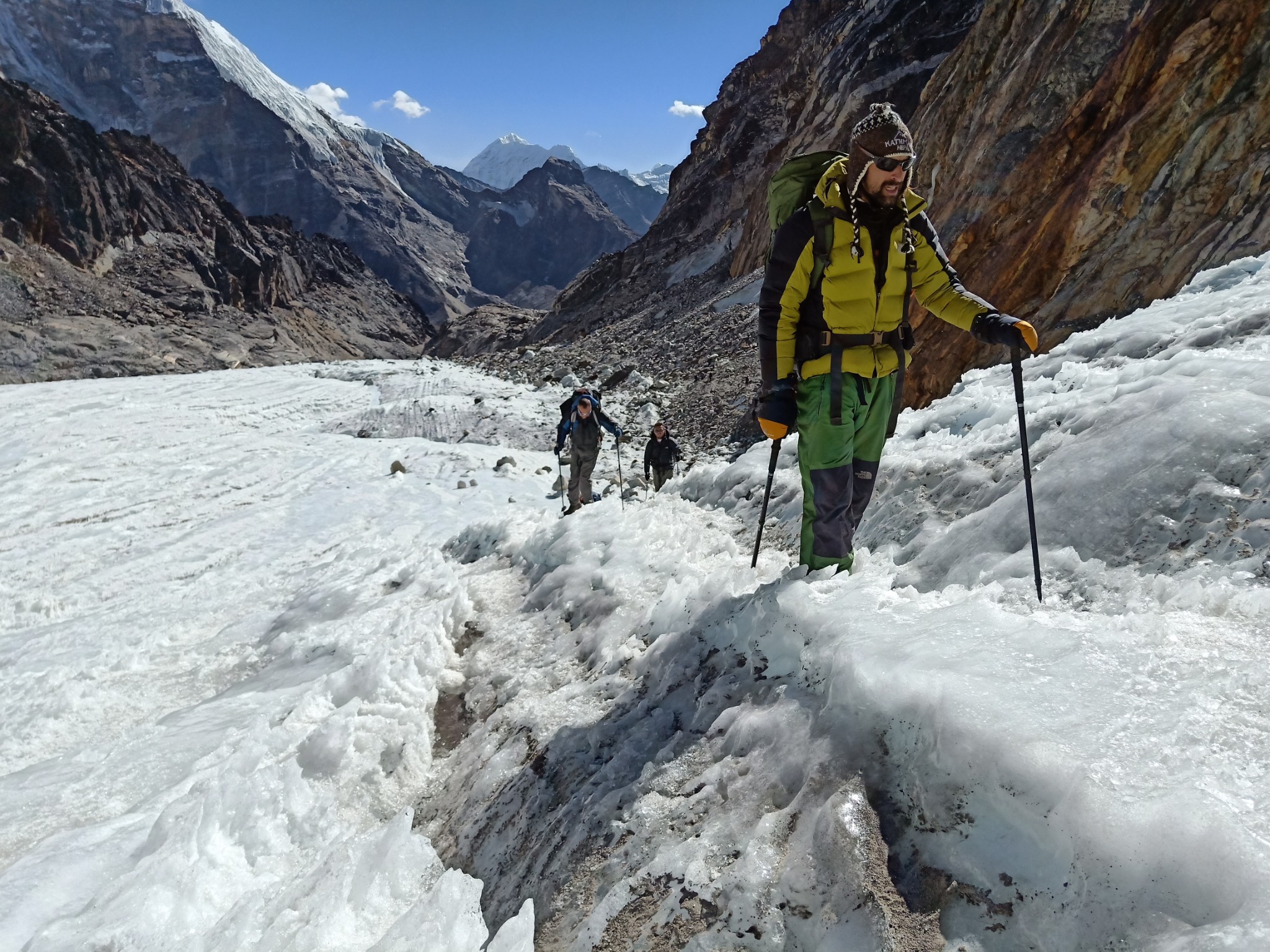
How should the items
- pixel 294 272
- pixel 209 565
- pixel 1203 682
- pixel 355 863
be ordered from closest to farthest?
1. pixel 1203 682
2. pixel 355 863
3. pixel 209 565
4. pixel 294 272

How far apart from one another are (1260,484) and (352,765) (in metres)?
4.47

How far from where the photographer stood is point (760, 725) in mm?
2635

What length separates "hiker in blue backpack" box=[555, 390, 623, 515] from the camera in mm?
10500

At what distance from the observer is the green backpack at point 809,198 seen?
3223mm

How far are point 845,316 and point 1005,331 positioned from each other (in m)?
0.75

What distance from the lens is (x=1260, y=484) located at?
3.03 m

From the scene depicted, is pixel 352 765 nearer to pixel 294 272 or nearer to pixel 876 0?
pixel 876 0

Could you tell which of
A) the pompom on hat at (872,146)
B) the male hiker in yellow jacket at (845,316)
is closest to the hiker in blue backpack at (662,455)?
the male hiker in yellow jacket at (845,316)

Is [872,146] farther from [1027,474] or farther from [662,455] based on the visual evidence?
[662,455]

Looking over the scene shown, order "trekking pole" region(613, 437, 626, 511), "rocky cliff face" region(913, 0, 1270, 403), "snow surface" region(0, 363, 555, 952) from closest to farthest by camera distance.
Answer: "snow surface" region(0, 363, 555, 952) < "rocky cliff face" region(913, 0, 1270, 403) < "trekking pole" region(613, 437, 626, 511)

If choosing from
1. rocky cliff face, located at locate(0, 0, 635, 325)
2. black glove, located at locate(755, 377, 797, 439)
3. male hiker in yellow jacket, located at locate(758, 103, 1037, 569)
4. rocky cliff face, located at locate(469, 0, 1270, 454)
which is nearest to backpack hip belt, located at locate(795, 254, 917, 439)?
male hiker in yellow jacket, located at locate(758, 103, 1037, 569)

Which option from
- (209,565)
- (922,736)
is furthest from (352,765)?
(209,565)

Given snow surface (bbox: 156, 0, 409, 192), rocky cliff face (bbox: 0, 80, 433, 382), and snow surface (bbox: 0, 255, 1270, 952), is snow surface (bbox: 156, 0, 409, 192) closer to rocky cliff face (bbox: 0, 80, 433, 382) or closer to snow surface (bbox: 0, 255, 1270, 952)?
rocky cliff face (bbox: 0, 80, 433, 382)

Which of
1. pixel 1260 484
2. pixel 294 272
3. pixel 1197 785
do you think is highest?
pixel 294 272
